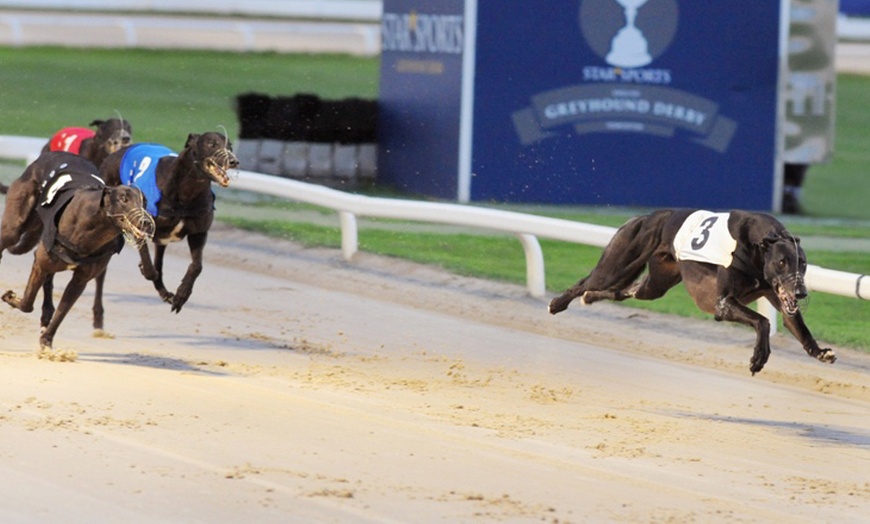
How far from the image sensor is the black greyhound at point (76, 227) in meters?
7.11

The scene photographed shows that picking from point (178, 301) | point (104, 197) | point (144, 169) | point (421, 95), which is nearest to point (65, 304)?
point (104, 197)

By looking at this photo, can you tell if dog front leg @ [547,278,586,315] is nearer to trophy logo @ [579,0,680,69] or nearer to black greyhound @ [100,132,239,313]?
black greyhound @ [100,132,239,313]

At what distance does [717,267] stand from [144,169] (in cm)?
310

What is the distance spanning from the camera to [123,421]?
6.25 m

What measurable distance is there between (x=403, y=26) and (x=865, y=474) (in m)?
10.0

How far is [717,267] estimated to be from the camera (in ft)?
23.0

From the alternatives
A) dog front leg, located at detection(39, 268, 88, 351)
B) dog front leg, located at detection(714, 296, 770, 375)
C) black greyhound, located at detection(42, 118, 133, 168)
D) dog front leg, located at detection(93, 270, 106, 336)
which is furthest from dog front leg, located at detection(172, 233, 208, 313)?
dog front leg, located at detection(714, 296, 770, 375)

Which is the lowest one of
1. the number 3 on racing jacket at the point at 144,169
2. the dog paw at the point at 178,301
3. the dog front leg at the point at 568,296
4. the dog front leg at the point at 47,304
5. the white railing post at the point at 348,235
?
the white railing post at the point at 348,235

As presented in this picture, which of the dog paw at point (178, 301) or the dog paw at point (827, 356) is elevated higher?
the dog paw at point (827, 356)

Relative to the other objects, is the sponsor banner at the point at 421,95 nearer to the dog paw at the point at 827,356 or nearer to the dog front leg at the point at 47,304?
the dog front leg at the point at 47,304

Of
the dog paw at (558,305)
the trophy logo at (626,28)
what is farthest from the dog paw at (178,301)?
the trophy logo at (626,28)

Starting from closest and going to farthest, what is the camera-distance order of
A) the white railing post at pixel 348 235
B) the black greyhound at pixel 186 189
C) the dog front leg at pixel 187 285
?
the black greyhound at pixel 186 189 < the dog front leg at pixel 187 285 < the white railing post at pixel 348 235

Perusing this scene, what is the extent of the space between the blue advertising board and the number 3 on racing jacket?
6205mm

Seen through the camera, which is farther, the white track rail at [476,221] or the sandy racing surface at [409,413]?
the white track rail at [476,221]
